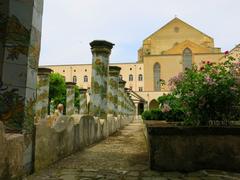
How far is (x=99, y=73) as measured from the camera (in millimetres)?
10656

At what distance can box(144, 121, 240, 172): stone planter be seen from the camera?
4703mm

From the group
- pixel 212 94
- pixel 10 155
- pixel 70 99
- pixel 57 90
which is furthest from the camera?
pixel 57 90

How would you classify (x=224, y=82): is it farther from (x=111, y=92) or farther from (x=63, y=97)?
(x=63, y=97)

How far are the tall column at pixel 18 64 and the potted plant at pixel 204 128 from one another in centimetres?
202

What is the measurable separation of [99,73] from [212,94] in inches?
237

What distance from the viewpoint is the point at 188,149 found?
4.75 m

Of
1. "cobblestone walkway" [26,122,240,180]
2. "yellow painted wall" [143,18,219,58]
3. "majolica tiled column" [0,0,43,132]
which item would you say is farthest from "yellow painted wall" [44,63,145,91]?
"majolica tiled column" [0,0,43,132]

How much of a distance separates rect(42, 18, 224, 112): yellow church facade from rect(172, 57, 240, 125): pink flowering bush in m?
46.1

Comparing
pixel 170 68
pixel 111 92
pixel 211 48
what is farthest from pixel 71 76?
pixel 111 92

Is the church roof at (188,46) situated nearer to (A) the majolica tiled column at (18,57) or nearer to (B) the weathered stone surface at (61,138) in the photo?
(B) the weathered stone surface at (61,138)

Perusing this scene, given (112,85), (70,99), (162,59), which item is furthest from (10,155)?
(162,59)

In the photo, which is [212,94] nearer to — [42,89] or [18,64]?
[18,64]

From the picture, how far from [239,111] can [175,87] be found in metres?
1.38

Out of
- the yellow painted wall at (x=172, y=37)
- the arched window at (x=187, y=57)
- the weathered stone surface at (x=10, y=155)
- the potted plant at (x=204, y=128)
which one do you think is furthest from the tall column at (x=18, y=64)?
the yellow painted wall at (x=172, y=37)
